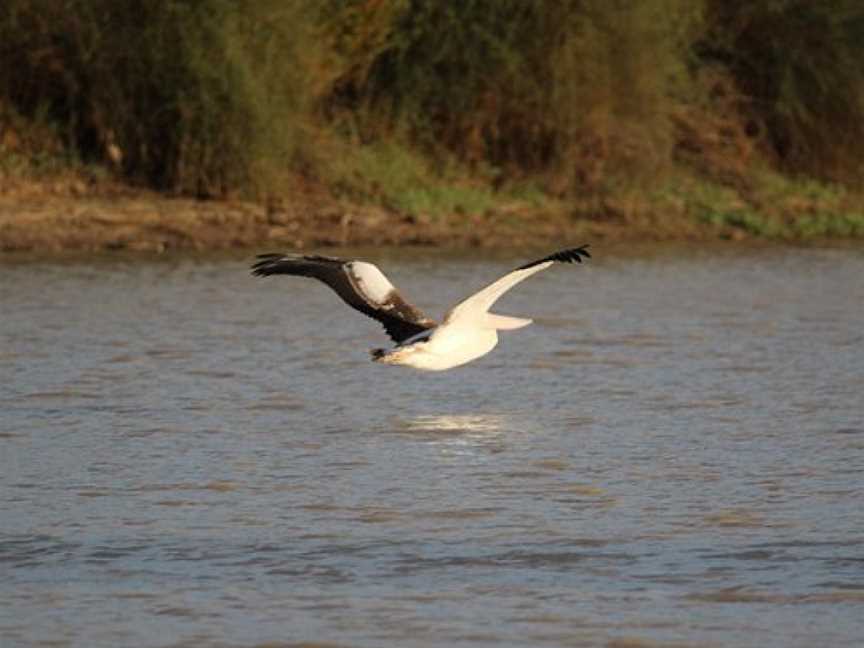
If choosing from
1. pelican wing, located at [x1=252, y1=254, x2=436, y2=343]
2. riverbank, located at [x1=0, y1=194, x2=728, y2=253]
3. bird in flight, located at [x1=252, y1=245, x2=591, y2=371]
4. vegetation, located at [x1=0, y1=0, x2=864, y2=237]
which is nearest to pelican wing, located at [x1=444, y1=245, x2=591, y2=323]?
bird in flight, located at [x1=252, y1=245, x2=591, y2=371]

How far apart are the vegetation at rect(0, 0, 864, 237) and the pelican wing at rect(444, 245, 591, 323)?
9.56 m

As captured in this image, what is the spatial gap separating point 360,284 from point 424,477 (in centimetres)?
123

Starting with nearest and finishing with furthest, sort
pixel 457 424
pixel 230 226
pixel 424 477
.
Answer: pixel 424 477
pixel 457 424
pixel 230 226

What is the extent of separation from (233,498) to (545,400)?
121 inches

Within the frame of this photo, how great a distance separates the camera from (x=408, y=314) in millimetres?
9938

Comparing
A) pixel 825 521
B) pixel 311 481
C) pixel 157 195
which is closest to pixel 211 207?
pixel 157 195

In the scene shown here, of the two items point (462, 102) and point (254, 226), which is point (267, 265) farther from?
point (462, 102)

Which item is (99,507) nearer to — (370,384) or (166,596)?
(166,596)

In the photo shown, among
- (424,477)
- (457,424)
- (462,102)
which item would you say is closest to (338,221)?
(462,102)

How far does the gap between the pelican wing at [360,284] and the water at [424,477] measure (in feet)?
1.79

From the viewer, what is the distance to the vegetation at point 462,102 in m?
19.3

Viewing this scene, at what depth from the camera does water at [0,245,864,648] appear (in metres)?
6.68

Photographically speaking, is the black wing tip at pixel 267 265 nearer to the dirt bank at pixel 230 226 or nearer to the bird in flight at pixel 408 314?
the bird in flight at pixel 408 314

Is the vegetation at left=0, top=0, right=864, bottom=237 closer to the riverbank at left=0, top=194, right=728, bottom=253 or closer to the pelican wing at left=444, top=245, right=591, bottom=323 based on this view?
the riverbank at left=0, top=194, right=728, bottom=253
